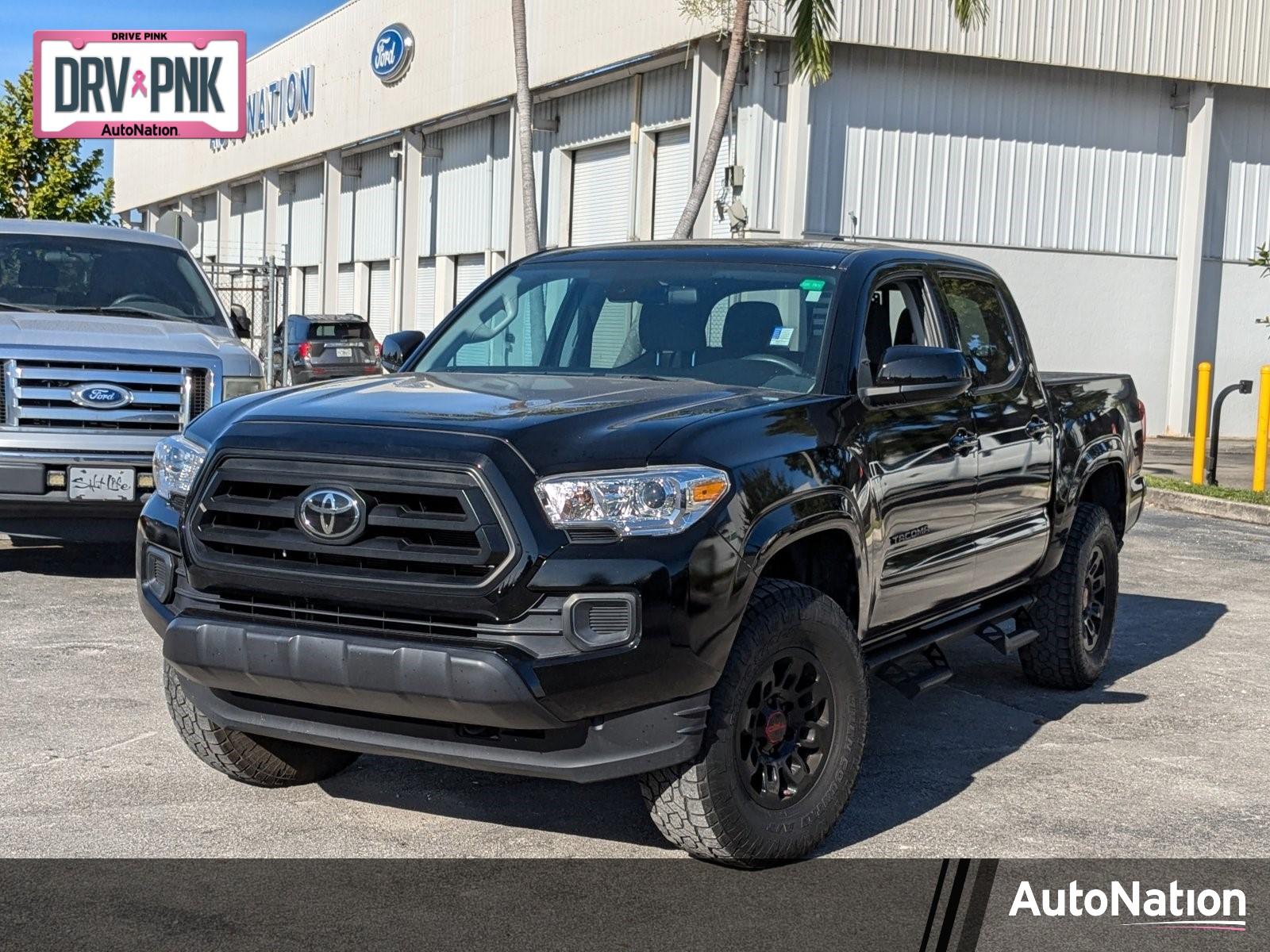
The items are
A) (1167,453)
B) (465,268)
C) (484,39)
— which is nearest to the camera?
(1167,453)

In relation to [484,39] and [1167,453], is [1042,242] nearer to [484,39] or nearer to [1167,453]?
[1167,453]

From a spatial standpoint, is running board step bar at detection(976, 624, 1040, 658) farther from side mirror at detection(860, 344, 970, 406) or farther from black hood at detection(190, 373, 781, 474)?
black hood at detection(190, 373, 781, 474)

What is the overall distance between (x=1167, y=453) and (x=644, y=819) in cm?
1959

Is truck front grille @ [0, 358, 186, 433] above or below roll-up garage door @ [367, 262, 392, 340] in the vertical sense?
below

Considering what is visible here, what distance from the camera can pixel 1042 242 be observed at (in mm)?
25938

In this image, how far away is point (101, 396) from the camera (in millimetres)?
8820

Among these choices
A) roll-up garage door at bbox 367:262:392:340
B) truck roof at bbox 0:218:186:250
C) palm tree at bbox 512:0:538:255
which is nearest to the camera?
truck roof at bbox 0:218:186:250

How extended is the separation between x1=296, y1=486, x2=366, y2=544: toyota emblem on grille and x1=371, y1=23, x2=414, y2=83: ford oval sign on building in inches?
1303

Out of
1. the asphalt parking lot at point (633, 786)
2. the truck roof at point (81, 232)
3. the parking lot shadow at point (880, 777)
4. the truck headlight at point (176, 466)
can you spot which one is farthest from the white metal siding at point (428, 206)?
the truck headlight at point (176, 466)

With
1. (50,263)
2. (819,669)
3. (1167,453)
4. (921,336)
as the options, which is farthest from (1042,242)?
(819,669)

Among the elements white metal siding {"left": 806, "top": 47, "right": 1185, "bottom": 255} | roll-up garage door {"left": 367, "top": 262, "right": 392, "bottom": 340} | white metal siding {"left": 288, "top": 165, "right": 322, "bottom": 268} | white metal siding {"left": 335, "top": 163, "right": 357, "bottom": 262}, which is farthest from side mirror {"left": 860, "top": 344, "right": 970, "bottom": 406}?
white metal siding {"left": 288, "top": 165, "right": 322, "bottom": 268}

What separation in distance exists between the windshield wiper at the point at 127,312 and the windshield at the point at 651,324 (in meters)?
4.66

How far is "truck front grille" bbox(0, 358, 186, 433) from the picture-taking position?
8.67 m

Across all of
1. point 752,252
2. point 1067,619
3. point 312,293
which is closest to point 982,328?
point 752,252
